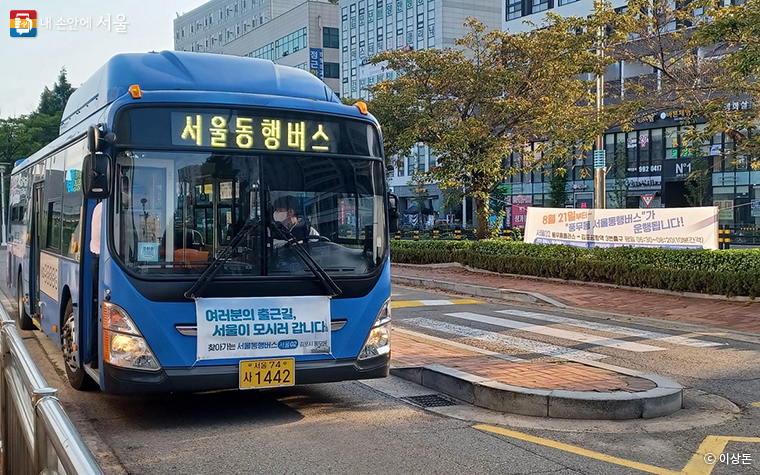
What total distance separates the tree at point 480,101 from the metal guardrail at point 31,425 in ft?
62.6

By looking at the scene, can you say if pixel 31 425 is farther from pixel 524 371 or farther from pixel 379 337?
pixel 524 371

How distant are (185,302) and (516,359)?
15.0 feet

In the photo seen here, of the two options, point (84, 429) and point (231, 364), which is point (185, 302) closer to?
point (231, 364)

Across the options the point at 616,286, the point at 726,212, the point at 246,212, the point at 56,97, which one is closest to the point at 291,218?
the point at 246,212

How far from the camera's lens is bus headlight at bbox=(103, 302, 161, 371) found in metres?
6.39

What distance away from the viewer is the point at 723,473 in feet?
18.0

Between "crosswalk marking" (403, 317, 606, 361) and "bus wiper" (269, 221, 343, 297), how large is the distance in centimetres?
394

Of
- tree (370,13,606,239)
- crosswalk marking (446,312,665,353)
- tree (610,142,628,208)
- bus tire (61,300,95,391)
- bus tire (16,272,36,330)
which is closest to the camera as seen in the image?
bus tire (61,300,95,391)

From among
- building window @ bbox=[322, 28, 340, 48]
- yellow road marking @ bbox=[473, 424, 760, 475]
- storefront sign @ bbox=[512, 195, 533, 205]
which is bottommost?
yellow road marking @ bbox=[473, 424, 760, 475]

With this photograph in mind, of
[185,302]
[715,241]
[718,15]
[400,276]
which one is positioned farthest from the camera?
[400,276]

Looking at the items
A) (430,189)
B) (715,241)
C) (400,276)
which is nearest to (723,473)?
(715,241)

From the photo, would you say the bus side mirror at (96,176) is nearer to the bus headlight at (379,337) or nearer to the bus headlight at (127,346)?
the bus headlight at (127,346)

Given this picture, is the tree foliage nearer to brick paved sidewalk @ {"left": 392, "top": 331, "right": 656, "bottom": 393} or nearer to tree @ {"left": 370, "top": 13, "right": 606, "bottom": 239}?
tree @ {"left": 370, "top": 13, "right": 606, "bottom": 239}

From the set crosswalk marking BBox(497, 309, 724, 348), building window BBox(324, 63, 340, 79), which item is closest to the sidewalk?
crosswalk marking BBox(497, 309, 724, 348)
